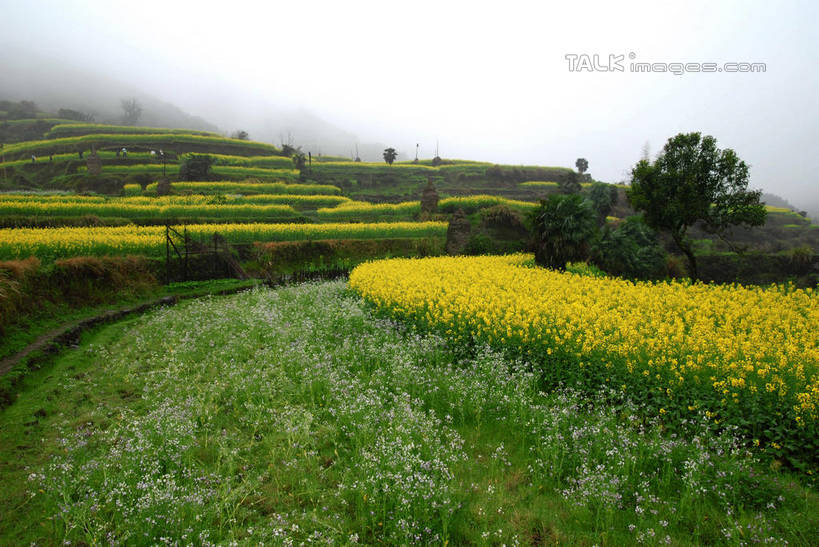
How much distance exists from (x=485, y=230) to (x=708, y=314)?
1707cm

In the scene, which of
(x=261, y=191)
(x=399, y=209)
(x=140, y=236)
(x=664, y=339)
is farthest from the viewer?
(x=261, y=191)

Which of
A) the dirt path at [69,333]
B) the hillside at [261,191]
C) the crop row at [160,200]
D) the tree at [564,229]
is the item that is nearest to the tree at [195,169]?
the hillside at [261,191]

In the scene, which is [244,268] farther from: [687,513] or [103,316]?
[687,513]

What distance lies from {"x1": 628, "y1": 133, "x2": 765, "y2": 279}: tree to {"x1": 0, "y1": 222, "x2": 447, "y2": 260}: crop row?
42.2ft

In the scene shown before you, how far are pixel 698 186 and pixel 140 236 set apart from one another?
1046 inches

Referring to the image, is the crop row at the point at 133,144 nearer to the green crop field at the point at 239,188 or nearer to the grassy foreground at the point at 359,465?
the green crop field at the point at 239,188

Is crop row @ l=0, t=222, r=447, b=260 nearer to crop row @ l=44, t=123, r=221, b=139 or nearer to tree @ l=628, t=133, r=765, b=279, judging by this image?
tree @ l=628, t=133, r=765, b=279

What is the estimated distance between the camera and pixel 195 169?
1574 inches

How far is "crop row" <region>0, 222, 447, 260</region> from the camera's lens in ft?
47.6

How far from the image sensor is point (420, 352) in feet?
26.8

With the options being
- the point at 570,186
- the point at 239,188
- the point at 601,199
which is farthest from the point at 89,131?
the point at 601,199

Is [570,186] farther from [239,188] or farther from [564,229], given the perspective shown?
[239,188]

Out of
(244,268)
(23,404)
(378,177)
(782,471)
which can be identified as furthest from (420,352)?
(378,177)

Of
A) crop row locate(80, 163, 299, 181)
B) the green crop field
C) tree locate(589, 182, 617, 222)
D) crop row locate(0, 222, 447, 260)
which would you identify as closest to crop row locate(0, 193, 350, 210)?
the green crop field
